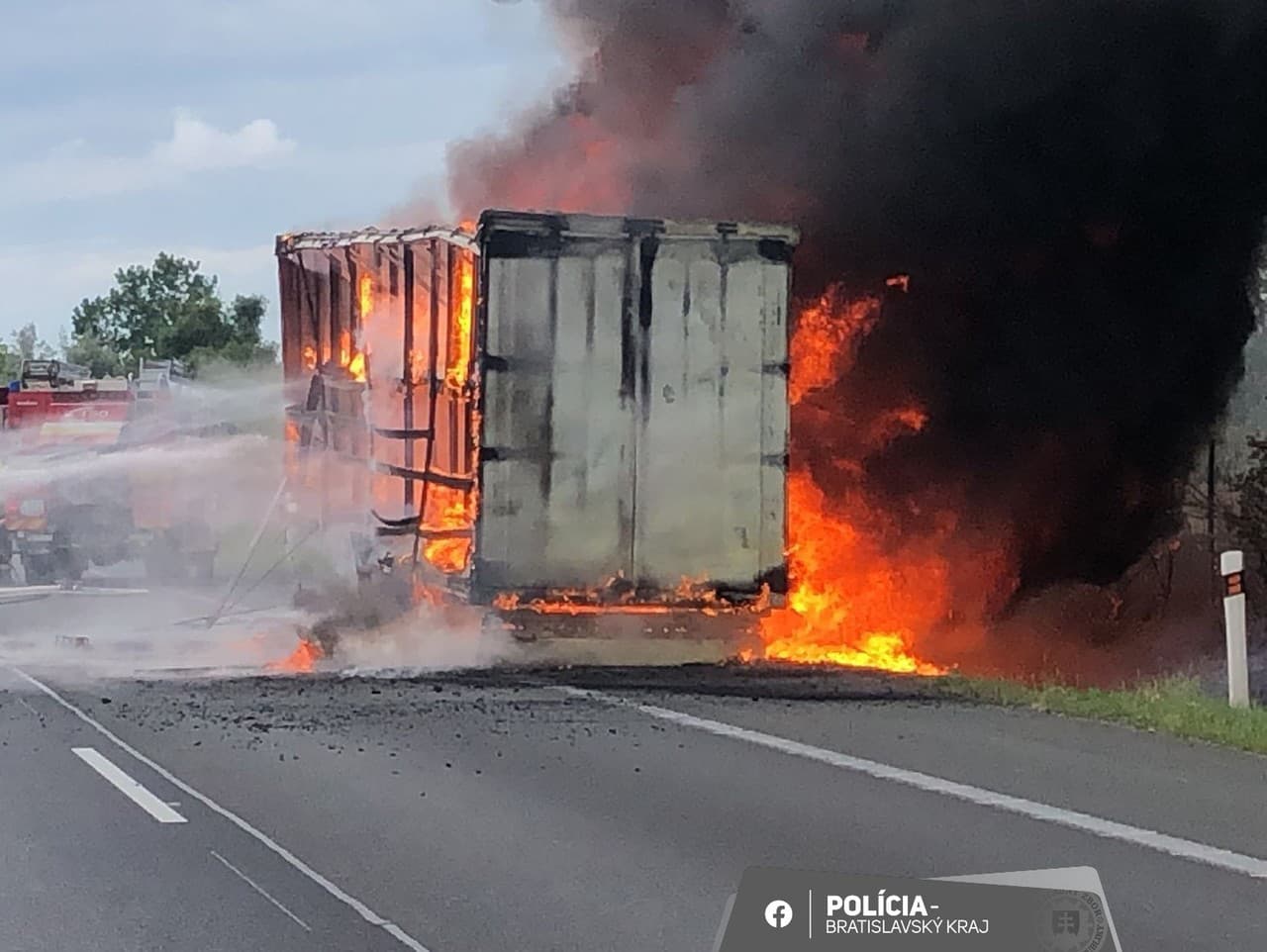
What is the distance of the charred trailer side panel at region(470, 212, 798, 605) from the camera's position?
37.6 feet

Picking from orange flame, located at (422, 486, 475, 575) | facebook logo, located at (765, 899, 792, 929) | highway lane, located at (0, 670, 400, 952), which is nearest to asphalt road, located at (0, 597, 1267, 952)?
highway lane, located at (0, 670, 400, 952)

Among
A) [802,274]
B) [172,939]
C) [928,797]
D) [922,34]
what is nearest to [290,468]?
[802,274]

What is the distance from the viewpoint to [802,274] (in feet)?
45.8

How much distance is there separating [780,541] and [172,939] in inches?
275

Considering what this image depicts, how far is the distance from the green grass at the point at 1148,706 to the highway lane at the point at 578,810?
302 millimetres

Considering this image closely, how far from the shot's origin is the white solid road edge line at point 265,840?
571cm

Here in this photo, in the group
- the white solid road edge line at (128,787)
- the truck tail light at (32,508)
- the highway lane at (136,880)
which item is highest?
the truck tail light at (32,508)

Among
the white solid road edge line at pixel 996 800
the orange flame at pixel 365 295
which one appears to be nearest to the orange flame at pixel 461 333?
the orange flame at pixel 365 295

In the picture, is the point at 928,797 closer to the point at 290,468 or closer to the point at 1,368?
the point at 290,468

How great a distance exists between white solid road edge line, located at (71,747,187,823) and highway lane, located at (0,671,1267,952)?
0.06 m

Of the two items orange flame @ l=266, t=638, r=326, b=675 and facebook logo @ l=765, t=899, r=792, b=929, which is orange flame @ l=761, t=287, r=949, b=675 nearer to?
orange flame @ l=266, t=638, r=326, b=675

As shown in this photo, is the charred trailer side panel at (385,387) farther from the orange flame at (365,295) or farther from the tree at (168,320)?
the tree at (168,320)

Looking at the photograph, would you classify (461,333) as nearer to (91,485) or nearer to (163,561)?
(163,561)

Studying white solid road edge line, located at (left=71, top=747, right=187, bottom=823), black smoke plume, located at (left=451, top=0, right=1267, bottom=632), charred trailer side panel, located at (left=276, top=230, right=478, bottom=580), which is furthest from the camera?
black smoke plume, located at (left=451, top=0, right=1267, bottom=632)
